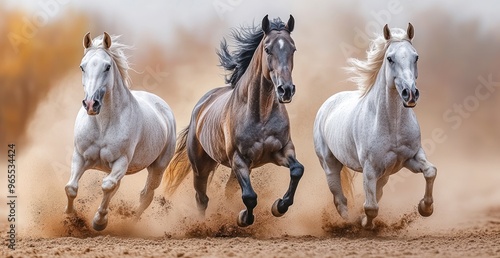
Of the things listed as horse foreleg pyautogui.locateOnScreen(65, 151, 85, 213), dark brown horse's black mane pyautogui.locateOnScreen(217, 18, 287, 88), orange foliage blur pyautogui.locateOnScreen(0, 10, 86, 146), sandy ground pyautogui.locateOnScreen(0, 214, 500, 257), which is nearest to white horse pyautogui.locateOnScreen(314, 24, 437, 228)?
sandy ground pyautogui.locateOnScreen(0, 214, 500, 257)

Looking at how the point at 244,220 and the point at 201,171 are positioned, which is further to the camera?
the point at 201,171

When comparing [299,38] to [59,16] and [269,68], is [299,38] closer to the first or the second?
[59,16]

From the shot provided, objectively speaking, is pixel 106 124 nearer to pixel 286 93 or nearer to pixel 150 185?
pixel 150 185

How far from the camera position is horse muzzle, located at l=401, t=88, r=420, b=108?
267 inches

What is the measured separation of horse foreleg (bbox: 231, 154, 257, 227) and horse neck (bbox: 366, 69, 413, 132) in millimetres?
1217

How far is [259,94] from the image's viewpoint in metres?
7.66

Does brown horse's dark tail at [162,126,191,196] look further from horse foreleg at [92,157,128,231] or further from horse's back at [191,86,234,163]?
horse foreleg at [92,157,128,231]

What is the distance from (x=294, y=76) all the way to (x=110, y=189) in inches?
161

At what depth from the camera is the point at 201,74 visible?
1145 cm

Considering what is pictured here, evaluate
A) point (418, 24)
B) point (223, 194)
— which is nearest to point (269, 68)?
point (223, 194)

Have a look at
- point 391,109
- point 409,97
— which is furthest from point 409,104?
point 391,109

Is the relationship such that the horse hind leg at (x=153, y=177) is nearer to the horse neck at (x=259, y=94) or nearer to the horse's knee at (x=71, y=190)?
the horse's knee at (x=71, y=190)

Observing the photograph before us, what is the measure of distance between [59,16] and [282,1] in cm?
303

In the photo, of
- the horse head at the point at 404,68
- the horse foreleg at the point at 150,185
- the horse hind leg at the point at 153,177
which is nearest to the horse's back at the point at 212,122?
the horse hind leg at the point at 153,177
